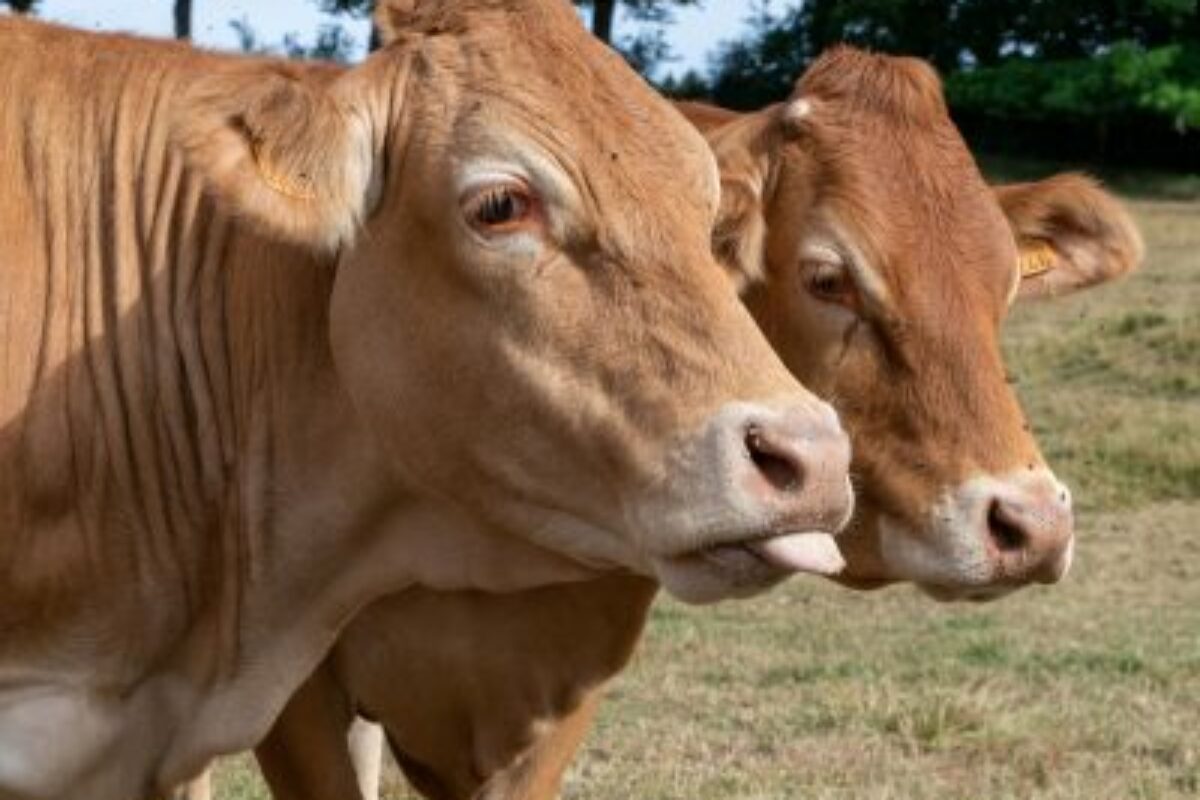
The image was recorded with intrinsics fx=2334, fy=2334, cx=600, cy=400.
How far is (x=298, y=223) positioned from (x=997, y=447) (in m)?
1.84

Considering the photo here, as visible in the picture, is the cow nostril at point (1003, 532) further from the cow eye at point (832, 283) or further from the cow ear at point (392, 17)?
the cow ear at point (392, 17)

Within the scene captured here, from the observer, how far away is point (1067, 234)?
6629 mm

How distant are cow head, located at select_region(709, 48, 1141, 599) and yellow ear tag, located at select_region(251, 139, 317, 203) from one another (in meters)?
1.55

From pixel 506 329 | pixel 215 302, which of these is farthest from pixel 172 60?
pixel 506 329

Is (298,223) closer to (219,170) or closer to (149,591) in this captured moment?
(219,170)

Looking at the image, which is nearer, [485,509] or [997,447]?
[485,509]

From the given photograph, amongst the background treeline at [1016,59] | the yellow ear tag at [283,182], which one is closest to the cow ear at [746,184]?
the yellow ear tag at [283,182]

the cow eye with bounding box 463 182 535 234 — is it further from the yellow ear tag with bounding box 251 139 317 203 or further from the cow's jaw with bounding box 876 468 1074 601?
the cow's jaw with bounding box 876 468 1074 601

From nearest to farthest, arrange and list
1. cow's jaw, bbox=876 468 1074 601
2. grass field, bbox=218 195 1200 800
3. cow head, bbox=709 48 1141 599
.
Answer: cow's jaw, bbox=876 468 1074 601 < cow head, bbox=709 48 1141 599 < grass field, bbox=218 195 1200 800

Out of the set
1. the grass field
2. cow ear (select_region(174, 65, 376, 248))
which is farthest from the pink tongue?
the grass field

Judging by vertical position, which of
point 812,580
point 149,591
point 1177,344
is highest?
point 149,591

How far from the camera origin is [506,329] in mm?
4309

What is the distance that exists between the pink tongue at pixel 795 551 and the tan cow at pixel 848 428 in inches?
49.5

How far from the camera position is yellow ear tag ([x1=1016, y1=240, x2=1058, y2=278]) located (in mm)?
6523
